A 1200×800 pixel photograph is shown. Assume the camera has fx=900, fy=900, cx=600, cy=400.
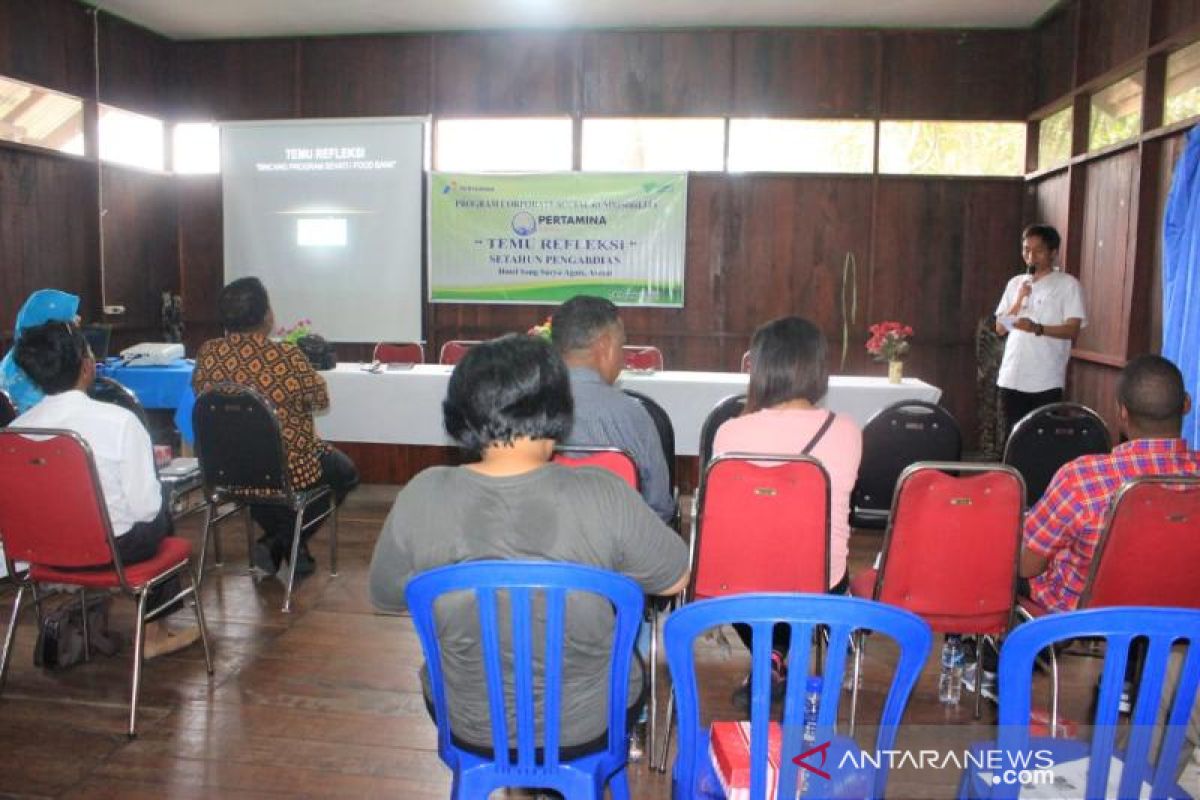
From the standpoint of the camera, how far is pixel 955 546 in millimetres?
2266

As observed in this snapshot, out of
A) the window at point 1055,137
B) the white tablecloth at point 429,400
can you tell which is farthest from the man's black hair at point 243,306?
the window at point 1055,137

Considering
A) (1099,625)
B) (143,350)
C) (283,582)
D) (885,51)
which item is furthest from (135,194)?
(1099,625)

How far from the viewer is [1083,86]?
18.9ft

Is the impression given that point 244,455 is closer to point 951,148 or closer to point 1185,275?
point 1185,275

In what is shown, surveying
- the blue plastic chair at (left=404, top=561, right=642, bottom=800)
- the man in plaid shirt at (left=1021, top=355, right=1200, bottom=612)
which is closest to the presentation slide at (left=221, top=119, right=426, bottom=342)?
the man in plaid shirt at (left=1021, top=355, right=1200, bottom=612)

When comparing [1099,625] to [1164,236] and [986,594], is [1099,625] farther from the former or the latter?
[1164,236]

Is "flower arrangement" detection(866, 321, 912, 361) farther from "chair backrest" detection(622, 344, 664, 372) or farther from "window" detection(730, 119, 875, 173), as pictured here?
"window" detection(730, 119, 875, 173)

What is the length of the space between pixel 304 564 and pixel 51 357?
1602mm

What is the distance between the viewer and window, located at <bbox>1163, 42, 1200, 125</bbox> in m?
4.58

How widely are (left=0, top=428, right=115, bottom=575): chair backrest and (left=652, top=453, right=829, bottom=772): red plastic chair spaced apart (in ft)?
5.32

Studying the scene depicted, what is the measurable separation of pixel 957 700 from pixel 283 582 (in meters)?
2.70

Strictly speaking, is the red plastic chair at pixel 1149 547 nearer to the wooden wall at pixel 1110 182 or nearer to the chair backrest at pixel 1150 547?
the chair backrest at pixel 1150 547

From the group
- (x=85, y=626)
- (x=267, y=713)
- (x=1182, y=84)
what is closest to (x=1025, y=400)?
(x=1182, y=84)

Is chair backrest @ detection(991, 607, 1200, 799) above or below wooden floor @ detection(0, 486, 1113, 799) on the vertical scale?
above
